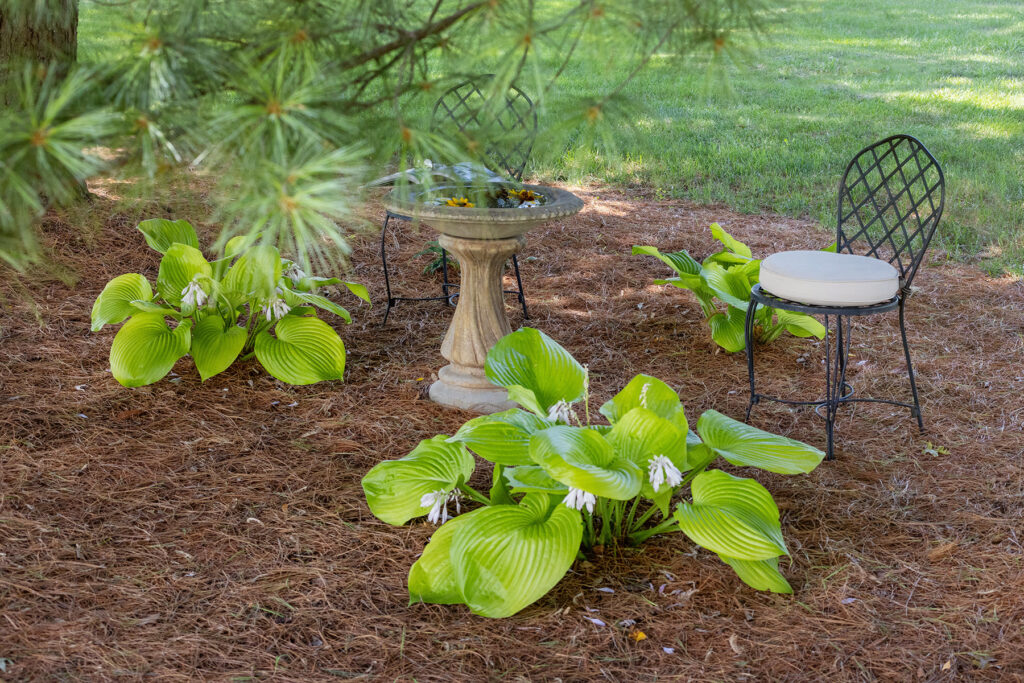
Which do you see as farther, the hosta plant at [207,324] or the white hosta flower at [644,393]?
the hosta plant at [207,324]

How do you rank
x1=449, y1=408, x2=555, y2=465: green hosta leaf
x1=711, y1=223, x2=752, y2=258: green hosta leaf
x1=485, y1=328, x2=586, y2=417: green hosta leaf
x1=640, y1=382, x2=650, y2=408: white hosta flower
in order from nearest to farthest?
x1=449, y1=408, x2=555, y2=465: green hosta leaf → x1=640, y1=382, x2=650, y2=408: white hosta flower → x1=485, y1=328, x2=586, y2=417: green hosta leaf → x1=711, y1=223, x2=752, y2=258: green hosta leaf

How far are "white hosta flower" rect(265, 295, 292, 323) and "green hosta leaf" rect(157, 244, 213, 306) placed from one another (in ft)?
0.91

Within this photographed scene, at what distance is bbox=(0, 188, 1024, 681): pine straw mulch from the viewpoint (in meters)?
2.14

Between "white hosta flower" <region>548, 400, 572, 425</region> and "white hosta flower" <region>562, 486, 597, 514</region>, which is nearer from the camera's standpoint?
"white hosta flower" <region>562, 486, 597, 514</region>

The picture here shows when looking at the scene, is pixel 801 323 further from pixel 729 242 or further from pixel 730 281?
pixel 729 242

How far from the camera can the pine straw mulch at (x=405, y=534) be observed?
7.03 ft

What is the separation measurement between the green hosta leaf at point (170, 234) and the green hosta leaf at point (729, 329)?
2169mm

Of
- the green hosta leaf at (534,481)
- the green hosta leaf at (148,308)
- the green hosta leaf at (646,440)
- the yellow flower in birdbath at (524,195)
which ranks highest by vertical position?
the yellow flower in birdbath at (524,195)

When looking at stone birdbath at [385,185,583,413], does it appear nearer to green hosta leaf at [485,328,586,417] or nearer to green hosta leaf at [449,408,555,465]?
green hosta leaf at [485,328,586,417]

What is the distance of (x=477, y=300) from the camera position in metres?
3.49

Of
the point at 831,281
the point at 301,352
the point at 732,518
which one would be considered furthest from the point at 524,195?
the point at 732,518

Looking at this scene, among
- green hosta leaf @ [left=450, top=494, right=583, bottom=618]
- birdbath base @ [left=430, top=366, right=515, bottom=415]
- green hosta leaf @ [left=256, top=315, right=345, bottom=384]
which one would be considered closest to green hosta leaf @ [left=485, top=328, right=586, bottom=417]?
green hosta leaf @ [left=450, top=494, right=583, bottom=618]

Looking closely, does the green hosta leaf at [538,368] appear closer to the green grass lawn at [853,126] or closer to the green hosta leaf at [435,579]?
the green hosta leaf at [435,579]

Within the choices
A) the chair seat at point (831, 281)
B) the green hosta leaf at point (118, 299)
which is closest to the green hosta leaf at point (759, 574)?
the chair seat at point (831, 281)
